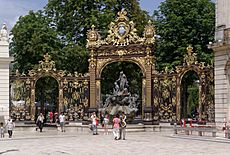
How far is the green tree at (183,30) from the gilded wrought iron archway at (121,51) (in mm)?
7497

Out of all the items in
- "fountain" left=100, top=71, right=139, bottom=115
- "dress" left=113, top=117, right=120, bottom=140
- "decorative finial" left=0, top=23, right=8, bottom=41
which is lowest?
"dress" left=113, top=117, right=120, bottom=140

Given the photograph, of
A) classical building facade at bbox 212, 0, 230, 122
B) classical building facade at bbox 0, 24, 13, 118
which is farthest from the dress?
classical building facade at bbox 0, 24, 13, 118

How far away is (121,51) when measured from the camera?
3419 centimetres

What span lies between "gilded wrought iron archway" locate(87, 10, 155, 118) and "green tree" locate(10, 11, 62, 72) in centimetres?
725

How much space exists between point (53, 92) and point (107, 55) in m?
12.1

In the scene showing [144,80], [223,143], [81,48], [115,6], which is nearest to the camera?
[223,143]

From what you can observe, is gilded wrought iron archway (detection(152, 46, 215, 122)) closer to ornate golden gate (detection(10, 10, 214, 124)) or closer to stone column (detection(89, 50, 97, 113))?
ornate golden gate (detection(10, 10, 214, 124))

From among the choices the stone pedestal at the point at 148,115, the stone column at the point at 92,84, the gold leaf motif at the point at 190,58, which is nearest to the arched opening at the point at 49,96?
the stone column at the point at 92,84

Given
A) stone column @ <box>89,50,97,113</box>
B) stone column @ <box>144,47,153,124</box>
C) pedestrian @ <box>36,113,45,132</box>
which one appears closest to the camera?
pedestrian @ <box>36,113,45,132</box>

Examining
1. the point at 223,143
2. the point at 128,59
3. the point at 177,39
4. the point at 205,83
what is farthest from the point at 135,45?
the point at 223,143

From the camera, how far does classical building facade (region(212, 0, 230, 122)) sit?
2495 cm

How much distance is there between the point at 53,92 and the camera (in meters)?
45.2

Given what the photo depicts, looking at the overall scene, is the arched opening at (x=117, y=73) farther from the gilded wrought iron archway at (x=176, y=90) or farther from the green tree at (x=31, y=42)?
the gilded wrought iron archway at (x=176, y=90)

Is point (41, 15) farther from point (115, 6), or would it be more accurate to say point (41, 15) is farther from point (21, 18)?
point (115, 6)
